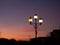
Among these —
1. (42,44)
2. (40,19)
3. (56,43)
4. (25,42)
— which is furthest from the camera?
(25,42)

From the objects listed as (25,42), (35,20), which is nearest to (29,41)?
(25,42)

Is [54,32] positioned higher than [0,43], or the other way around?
[54,32]

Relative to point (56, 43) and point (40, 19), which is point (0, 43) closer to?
point (56, 43)

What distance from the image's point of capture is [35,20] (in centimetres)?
2188

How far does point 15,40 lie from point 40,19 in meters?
12.9

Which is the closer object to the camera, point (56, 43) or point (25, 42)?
point (56, 43)

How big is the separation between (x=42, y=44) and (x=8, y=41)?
6447 mm

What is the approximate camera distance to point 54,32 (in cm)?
3425

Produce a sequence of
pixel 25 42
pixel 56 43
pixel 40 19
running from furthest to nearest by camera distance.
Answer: pixel 25 42
pixel 56 43
pixel 40 19

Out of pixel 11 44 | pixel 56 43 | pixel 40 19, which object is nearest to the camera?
pixel 40 19

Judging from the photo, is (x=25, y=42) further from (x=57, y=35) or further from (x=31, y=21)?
(x=31, y=21)

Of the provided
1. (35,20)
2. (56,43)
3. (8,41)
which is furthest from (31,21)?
(8,41)

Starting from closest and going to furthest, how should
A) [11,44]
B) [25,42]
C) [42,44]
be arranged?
1. [42,44]
2. [11,44]
3. [25,42]

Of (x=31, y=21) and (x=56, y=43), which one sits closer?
(x=31, y=21)
